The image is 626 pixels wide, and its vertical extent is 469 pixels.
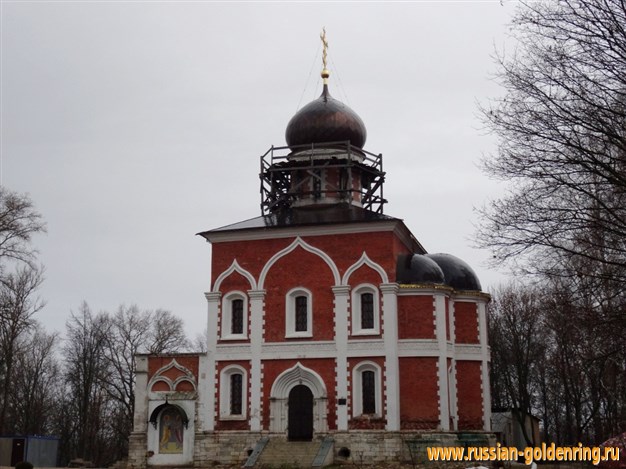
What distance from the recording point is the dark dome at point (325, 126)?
3089cm

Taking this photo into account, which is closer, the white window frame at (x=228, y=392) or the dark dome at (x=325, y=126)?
the white window frame at (x=228, y=392)

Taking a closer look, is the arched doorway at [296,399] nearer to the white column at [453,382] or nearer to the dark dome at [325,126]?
the white column at [453,382]

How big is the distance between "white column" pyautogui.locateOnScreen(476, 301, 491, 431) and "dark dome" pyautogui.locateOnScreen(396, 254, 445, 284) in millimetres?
2100

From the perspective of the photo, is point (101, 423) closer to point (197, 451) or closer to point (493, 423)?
point (197, 451)

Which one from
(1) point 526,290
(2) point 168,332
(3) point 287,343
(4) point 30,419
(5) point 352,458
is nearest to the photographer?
(5) point 352,458

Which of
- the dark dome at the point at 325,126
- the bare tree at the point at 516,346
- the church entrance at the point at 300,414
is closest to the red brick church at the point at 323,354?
the church entrance at the point at 300,414

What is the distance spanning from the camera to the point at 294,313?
27.2m

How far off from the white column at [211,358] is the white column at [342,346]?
4.36 meters

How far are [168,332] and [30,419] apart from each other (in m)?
10.0

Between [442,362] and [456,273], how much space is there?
393 centimetres

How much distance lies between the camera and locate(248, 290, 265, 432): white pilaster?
26344 millimetres

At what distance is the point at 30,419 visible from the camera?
44.9 metres

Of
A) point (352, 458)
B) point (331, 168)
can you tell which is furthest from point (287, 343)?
point (331, 168)

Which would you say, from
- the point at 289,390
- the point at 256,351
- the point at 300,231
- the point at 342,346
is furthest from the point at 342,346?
the point at 300,231
